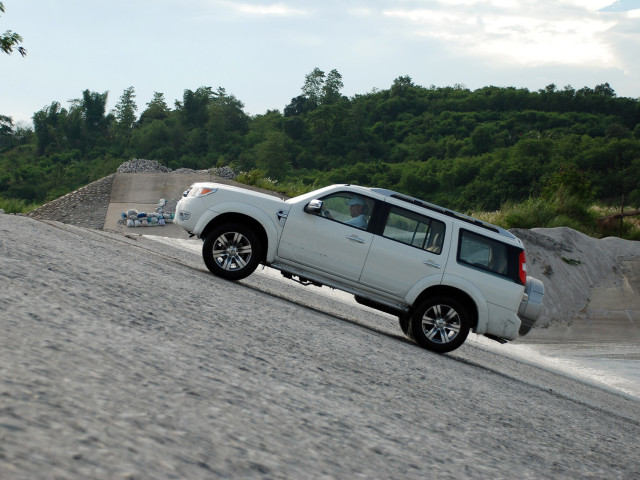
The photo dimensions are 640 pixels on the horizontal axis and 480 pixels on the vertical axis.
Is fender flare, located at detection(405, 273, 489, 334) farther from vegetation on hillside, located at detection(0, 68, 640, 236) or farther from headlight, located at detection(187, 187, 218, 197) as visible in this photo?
vegetation on hillside, located at detection(0, 68, 640, 236)

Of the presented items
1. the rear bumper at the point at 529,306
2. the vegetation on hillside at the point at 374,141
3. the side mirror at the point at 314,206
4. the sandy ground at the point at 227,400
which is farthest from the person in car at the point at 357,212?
the vegetation on hillside at the point at 374,141

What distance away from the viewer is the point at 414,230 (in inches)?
415

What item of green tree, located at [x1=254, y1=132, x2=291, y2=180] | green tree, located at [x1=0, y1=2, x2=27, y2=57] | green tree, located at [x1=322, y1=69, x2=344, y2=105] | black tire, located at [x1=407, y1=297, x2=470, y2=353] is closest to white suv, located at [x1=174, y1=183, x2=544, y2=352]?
black tire, located at [x1=407, y1=297, x2=470, y2=353]

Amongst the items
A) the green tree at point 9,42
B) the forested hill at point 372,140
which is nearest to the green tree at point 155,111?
the forested hill at point 372,140

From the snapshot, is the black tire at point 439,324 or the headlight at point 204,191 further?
the headlight at point 204,191

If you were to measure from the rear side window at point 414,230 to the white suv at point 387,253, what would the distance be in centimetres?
2

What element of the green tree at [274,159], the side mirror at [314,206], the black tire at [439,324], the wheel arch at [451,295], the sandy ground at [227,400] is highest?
the green tree at [274,159]

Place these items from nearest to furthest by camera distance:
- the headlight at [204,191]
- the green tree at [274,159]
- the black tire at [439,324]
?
1. the black tire at [439,324]
2. the headlight at [204,191]
3. the green tree at [274,159]

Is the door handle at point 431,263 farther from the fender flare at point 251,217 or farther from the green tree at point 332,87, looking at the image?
the green tree at point 332,87

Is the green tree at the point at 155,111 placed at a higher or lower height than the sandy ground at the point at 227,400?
higher

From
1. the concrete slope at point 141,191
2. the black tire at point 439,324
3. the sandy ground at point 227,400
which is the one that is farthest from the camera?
the concrete slope at point 141,191

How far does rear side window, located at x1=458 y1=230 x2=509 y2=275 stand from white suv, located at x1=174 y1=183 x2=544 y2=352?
0.02 metres

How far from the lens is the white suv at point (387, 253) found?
33.9 ft

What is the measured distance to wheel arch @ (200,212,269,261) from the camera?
10.6m
